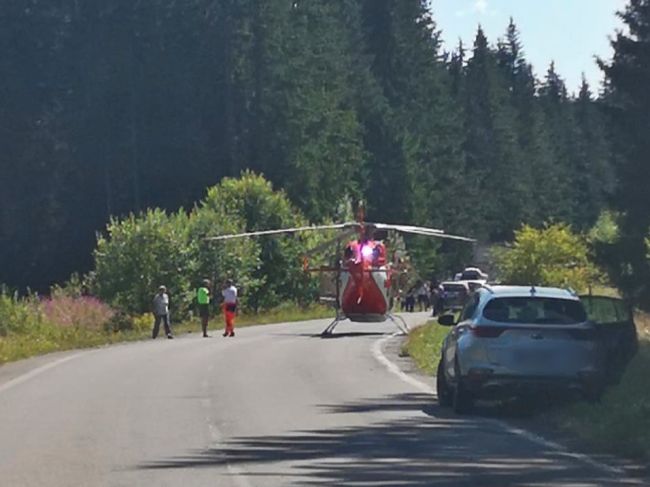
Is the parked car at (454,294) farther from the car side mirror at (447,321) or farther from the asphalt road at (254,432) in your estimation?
the car side mirror at (447,321)

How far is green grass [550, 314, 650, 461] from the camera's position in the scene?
54.3ft

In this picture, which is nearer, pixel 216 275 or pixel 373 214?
pixel 216 275

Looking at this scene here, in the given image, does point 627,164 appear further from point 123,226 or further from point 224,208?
point 224,208

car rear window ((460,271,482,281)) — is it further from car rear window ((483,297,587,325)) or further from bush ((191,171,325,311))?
car rear window ((483,297,587,325))

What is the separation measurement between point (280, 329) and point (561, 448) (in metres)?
35.0

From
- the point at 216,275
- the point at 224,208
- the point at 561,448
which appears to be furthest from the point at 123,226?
the point at 561,448

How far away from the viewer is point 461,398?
2033 cm

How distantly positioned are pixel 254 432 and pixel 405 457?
302cm

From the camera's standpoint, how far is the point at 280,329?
2025 inches

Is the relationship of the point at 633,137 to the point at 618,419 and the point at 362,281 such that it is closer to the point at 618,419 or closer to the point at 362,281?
the point at 362,281

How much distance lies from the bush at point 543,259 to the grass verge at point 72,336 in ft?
30.3

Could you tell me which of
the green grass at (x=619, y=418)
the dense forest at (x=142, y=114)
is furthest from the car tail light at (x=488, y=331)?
the dense forest at (x=142, y=114)

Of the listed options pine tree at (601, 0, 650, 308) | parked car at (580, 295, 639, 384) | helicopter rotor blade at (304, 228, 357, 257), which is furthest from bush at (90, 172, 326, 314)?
parked car at (580, 295, 639, 384)

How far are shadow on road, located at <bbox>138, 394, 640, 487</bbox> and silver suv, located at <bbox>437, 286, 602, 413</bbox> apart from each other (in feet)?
1.95
